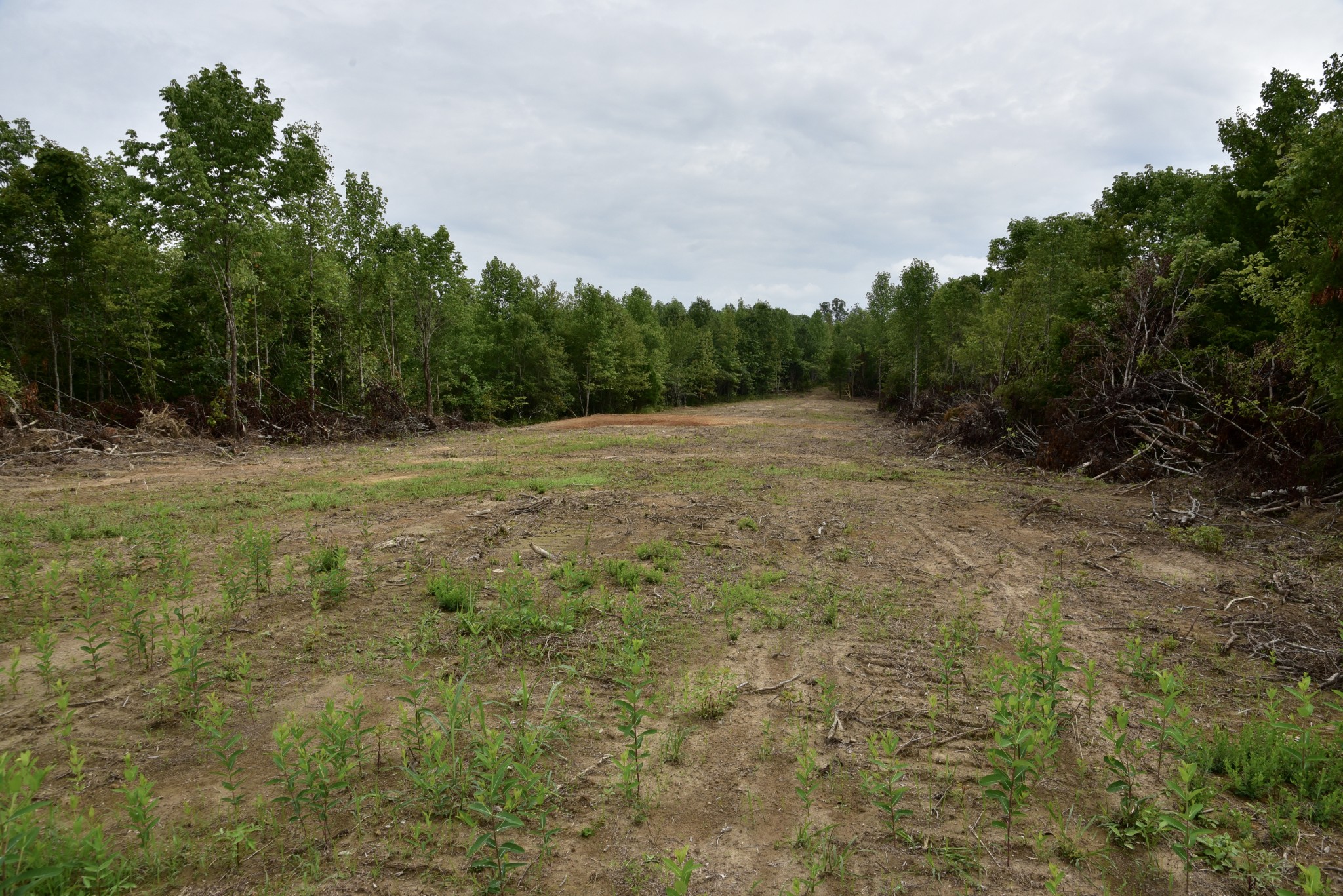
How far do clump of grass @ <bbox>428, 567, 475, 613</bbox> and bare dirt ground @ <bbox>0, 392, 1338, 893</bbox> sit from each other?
15 centimetres

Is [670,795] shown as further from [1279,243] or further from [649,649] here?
[1279,243]

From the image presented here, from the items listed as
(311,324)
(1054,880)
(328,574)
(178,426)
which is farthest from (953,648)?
(311,324)

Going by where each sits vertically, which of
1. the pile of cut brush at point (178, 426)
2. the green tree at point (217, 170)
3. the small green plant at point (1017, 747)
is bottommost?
the small green plant at point (1017, 747)

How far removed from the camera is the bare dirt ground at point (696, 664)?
2.85 metres

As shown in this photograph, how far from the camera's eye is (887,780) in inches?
133

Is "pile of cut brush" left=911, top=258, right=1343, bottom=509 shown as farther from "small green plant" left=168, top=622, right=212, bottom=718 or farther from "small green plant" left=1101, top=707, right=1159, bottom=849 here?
"small green plant" left=168, top=622, right=212, bottom=718

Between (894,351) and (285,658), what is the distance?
48.2 metres

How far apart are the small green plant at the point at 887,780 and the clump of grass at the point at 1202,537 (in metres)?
6.88

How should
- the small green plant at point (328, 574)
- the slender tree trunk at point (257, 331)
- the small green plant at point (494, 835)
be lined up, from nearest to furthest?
1. the small green plant at point (494, 835)
2. the small green plant at point (328, 574)
3. the slender tree trunk at point (257, 331)

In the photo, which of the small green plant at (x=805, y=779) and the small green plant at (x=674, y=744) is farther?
the small green plant at (x=674, y=744)

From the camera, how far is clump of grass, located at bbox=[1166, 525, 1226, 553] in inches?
309

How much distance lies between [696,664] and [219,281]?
20.5m

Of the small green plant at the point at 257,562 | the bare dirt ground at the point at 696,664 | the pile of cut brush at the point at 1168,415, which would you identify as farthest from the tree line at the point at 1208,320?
the small green plant at the point at 257,562

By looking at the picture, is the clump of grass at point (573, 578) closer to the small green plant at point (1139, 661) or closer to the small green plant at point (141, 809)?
the small green plant at point (141, 809)
